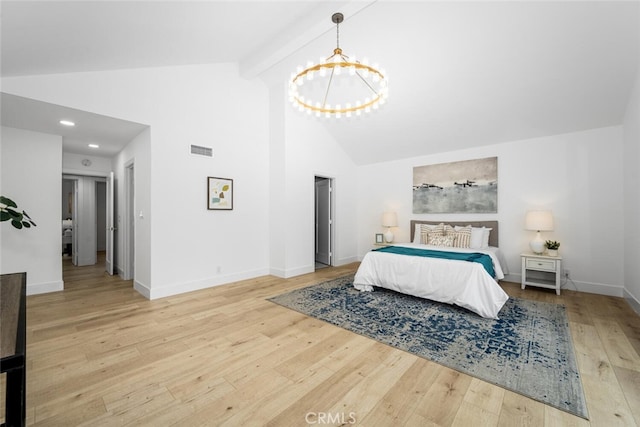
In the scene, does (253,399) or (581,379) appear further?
(581,379)

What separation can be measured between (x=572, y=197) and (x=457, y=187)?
65.3 inches

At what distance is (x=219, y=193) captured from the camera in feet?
→ 14.3

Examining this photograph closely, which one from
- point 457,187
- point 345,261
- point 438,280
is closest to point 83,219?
point 345,261

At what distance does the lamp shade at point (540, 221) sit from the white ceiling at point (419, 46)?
1.36 meters

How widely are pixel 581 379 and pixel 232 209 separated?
4496mm

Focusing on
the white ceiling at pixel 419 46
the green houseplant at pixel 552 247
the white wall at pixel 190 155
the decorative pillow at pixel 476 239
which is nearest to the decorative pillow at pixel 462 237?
the decorative pillow at pixel 476 239

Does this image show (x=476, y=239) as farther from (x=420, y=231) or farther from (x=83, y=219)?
(x=83, y=219)

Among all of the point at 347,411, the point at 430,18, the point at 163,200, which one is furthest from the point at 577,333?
the point at 163,200

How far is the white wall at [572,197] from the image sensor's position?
152 inches

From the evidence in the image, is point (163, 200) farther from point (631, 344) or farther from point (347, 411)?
point (631, 344)

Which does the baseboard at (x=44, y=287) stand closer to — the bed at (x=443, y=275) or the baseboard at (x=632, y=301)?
the bed at (x=443, y=275)

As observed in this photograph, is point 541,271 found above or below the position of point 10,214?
below

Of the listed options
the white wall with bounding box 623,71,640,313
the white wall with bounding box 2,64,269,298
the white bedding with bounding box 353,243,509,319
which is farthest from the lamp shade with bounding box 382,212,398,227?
the white wall with bounding box 623,71,640,313

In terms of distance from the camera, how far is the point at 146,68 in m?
3.62
